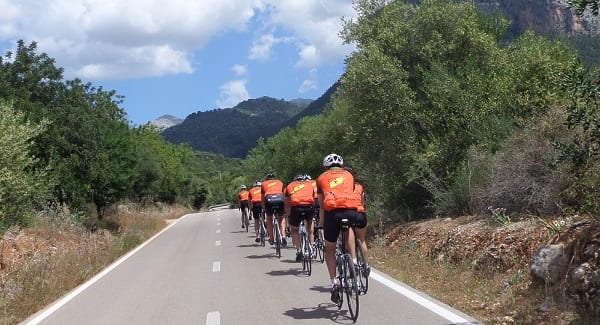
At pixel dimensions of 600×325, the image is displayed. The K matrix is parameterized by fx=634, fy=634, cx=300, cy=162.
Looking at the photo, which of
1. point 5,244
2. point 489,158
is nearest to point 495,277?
point 489,158

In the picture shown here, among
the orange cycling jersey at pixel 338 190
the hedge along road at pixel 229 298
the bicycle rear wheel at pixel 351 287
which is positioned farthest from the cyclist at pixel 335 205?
the hedge along road at pixel 229 298

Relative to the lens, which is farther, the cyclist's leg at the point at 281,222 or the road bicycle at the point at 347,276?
the cyclist's leg at the point at 281,222

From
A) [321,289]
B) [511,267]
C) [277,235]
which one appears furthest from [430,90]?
[511,267]

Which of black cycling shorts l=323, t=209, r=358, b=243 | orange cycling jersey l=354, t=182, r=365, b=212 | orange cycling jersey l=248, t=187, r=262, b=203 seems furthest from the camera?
orange cycling jersey l=248, t=187, r=262, b=203

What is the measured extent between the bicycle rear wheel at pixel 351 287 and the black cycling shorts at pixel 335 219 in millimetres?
361

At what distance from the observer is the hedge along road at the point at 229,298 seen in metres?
8.14

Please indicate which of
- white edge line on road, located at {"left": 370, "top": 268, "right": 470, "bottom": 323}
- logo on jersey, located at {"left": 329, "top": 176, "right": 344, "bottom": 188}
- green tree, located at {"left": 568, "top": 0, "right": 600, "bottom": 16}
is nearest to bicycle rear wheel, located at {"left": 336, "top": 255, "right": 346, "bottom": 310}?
logo on jersey, located at {"left": 329, "top": 176, "right": 344, "bottom": 188}

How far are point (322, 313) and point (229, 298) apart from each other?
7.64 ft

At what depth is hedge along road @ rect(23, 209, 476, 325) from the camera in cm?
814

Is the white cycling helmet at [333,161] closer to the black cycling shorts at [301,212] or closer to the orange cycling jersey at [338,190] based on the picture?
the orange cycling jersey at [338,190]

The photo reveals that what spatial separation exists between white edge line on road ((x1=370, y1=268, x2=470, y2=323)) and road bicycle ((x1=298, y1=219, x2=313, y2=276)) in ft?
4.12

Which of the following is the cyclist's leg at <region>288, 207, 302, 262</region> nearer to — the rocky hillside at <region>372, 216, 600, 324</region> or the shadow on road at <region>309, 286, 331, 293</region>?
the rocky hillside at <region>372, 216, 600, 324</region>

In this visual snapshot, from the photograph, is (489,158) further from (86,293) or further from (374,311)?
(86,293)

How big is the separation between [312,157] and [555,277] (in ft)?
120
